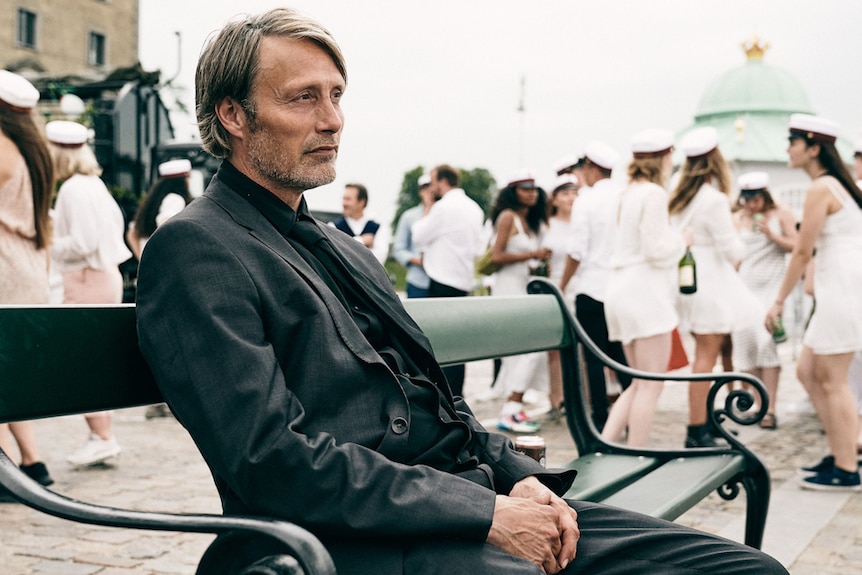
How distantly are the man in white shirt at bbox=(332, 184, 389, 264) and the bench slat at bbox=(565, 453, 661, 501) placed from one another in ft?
20.1

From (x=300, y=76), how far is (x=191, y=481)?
3.81 meters

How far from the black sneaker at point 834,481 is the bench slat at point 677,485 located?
2.09 m

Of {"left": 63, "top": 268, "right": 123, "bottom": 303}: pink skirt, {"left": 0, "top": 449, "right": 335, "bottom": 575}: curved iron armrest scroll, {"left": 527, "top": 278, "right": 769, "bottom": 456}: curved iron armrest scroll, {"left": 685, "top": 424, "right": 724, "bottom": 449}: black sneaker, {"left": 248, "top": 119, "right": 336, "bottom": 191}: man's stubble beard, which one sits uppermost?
{"left": 248, "top": 119, "right": 336, "bottom": 191}: man's stubble beard

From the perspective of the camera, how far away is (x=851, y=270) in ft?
19.0

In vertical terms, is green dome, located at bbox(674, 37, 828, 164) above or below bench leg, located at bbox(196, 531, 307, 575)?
below

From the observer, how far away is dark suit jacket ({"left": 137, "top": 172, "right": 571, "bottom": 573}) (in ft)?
6.25

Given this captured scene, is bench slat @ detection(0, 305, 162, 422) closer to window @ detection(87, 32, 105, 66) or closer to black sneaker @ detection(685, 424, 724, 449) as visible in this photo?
black sneaker @ detection(685, 424, 724, 449)

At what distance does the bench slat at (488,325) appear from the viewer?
326 centimetres

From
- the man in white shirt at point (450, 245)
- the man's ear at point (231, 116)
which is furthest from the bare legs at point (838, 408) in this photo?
the man's ear at point (231, 116)

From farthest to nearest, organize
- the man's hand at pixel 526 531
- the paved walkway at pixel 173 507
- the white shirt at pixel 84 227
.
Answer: the white shirt at pixel 84 227 < the paved walkway at pixel 173 507 < the man's hand at pixel 526 531

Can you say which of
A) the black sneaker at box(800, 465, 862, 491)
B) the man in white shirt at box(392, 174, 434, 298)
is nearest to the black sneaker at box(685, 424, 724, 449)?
the black sneaker at box(800, 465, 862, 491)

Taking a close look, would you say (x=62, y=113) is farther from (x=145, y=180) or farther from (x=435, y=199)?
(x=435, y=199)

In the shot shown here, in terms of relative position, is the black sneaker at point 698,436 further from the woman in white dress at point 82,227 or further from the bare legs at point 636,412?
the woman in white dress at point 82,227

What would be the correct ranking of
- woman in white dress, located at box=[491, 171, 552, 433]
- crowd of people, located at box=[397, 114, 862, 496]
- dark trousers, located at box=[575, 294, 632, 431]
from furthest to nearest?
woman in white dress, located at box=[491, 171, 552, 433], dark trousers, located at box=[575, 294, 632, 431], crowd of people, located at box=[397, 114, 862, 496]
